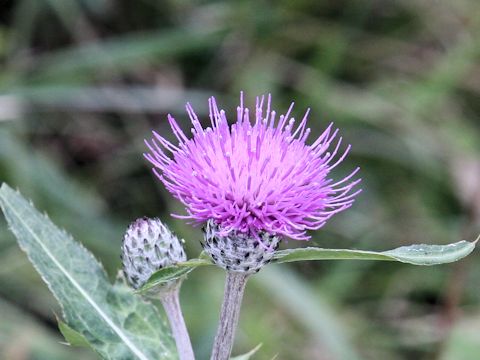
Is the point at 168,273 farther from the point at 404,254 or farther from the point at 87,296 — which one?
the point at 404,254

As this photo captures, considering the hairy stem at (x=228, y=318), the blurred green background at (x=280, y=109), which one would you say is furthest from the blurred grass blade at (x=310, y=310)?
the hairy stem at (x=228, y=318)

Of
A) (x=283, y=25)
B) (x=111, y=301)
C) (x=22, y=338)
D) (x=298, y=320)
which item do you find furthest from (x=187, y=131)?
(x=111, y=301)

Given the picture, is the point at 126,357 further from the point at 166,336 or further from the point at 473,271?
the point at 473,271

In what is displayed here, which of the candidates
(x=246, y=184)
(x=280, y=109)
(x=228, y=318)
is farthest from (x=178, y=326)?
(x=280, y=109)

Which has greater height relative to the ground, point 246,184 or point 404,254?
point 246,184

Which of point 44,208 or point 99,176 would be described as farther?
point 99,176

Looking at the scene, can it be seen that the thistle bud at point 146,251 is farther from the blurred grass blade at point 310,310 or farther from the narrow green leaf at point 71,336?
the blurred grass blade at point 310,310

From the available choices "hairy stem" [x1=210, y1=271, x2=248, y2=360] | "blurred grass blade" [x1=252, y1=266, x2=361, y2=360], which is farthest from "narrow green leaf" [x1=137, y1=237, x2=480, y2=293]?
"blurred grass blade" [x1=252, y1=266, x2=361, y2=360]
